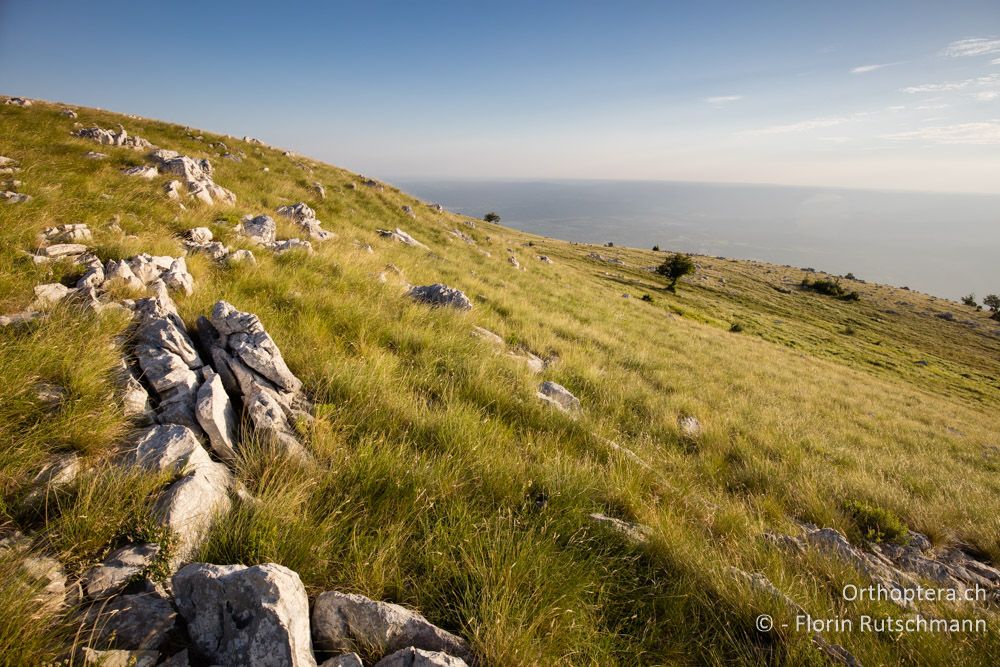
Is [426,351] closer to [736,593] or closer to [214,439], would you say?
[214,439]

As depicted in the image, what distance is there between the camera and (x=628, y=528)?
3.58m

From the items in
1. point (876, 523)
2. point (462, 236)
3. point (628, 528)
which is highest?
point (462, 236)

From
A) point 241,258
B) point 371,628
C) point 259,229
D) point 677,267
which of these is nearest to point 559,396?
point 371,628

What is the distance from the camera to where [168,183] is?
10.6m

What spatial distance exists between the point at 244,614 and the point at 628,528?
3021 millimetres

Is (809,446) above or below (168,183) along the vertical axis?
below

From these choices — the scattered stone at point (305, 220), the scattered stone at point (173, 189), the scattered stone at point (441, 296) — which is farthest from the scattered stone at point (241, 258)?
the scattered stone at point (305, 220)

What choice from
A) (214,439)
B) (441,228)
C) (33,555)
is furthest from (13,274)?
(441,228)

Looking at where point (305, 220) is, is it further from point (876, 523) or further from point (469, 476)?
point (876, 523)

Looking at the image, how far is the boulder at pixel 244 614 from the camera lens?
6.40ft

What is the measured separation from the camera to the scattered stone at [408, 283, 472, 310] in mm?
9281

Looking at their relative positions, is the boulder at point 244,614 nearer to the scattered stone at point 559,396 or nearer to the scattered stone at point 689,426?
the scattered stone at point 559,396

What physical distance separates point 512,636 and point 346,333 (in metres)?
5.00

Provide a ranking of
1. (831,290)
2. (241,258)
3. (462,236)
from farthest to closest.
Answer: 1. (831,290)
2. (462,236)
3. (241,258)
